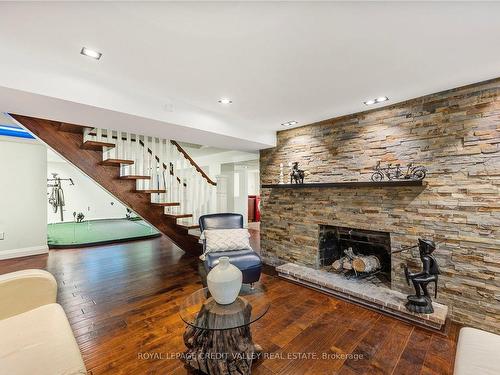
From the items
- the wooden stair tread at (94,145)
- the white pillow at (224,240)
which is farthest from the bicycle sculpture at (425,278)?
the wooden stair tread at (94,145)

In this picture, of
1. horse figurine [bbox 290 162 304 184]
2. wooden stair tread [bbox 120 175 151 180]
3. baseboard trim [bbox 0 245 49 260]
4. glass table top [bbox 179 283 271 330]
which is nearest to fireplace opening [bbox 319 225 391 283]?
horse figurine [bbox 290 162 304 184]

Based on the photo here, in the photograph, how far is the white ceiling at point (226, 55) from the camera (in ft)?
4.75

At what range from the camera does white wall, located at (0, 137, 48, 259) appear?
181 inches

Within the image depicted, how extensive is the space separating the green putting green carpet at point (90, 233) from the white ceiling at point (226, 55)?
13.4 feet

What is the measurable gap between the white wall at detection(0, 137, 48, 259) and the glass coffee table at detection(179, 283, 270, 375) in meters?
4.93

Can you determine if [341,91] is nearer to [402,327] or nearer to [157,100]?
[157,100]

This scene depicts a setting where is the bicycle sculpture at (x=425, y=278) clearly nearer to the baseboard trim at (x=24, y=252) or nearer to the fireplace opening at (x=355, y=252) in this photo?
the fireplace opening at (x=355, y=252)

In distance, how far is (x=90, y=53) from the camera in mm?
1854

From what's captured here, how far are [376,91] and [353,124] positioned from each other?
74 cm

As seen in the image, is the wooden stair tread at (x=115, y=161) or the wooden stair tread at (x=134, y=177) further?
the wooden stair tread at (x=134, y=177)

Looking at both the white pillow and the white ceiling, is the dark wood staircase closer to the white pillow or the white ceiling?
the white ceiling

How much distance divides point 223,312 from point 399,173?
8.23 ft

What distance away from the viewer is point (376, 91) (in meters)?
2.56

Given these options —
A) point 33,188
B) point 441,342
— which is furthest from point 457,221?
point 33,188
